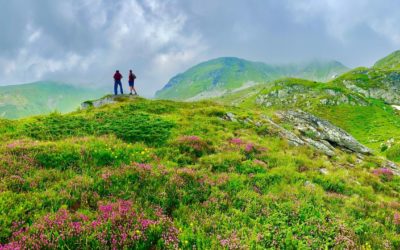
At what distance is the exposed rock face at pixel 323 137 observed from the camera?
788 inches

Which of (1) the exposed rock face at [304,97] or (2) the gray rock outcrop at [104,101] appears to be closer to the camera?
(2) the gray rock outcrop at [104,101]

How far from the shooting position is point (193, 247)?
6473 mm

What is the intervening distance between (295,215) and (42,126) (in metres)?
14.4

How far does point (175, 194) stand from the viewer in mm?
8938

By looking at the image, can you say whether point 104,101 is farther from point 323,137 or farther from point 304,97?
point 304,97

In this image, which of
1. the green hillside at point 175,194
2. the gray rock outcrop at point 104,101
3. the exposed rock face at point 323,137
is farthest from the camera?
the gray rock outcrop at point 104,101

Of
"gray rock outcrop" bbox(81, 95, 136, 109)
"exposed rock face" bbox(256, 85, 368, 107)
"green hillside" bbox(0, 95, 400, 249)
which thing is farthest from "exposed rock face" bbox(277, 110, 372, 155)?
"exposed rock face" bbox(256, 85, 368, 107)

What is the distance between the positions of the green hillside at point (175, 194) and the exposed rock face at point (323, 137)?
451 cm

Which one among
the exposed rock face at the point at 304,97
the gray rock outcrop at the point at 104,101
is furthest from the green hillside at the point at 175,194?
the exposed rock face at the point at 304,97

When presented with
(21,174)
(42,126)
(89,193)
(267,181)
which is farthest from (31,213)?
(42,126)

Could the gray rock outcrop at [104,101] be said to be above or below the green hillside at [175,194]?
above

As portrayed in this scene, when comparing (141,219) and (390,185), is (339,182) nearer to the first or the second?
(390,185)

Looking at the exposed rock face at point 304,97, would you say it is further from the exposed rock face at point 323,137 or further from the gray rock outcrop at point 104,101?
the gray rock outcrop at point 104,101

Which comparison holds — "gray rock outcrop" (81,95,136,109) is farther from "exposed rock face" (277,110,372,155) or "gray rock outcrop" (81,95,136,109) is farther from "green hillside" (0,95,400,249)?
"exposed rock face" (277,110,372,155)
